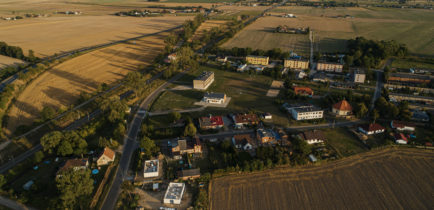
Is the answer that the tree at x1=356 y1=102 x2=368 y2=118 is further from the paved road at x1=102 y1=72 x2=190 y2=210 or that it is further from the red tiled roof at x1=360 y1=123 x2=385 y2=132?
the paved road at x1=102 y1=72 x2=190 y2=210

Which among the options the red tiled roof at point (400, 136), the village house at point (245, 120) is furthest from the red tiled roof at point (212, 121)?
the red tiled roof at point (400, 136)

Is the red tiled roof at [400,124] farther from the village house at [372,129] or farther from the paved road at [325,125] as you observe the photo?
the paved road at [325,125]

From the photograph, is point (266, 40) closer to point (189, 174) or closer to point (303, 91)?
point (303, 91)

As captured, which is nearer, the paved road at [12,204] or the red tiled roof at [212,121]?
the paved road at [12,204]

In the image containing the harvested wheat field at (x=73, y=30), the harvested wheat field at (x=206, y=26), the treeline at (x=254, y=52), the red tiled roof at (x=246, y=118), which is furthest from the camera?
the harvested wheat field at (x=206, y=26)

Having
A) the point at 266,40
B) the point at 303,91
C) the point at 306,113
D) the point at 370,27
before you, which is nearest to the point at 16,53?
the point at 266,40

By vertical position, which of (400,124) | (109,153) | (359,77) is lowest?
(109,153)
